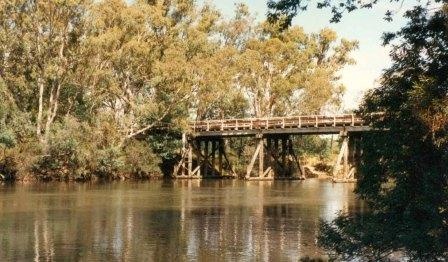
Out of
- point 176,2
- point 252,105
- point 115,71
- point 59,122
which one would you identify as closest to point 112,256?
point 59,122

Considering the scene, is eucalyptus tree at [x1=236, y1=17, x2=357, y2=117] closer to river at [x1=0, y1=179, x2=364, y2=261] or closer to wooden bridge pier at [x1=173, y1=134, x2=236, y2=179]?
wooden bridge pier at [x1=173, y1=134, x2=236, y2=179]

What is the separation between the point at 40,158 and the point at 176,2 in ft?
66.8

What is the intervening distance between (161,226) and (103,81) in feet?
104

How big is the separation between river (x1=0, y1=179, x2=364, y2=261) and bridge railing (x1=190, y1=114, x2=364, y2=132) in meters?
14.8

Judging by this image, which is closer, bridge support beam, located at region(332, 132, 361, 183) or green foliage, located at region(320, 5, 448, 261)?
green foliage, located at region(320, 5, 448, 261)

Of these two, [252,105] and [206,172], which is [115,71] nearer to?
[206,172]

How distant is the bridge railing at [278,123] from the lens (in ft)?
158

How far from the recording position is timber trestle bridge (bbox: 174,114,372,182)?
48844 mm

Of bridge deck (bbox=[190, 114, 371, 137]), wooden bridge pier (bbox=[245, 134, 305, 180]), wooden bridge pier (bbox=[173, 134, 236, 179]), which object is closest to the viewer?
bridge deck (bbox=[190, 114, 371, 137])

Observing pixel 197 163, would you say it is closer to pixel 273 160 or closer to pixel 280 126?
pixel 273 160

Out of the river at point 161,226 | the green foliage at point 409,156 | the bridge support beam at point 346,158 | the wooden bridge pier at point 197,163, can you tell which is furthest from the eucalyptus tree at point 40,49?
the green foliage at point 409,156

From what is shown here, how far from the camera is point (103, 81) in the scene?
168 feet

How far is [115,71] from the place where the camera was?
5412cm

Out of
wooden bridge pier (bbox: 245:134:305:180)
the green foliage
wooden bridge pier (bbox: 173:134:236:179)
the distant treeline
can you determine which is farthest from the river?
wooden bridge pier (bbox: 173:134:236:179)
